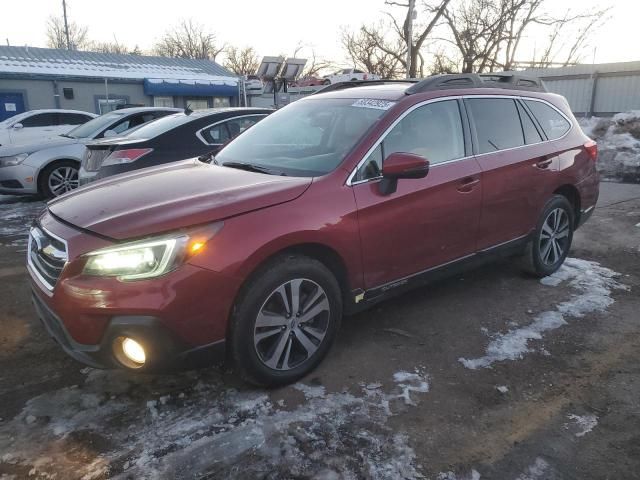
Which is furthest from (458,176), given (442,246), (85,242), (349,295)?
(85,242)

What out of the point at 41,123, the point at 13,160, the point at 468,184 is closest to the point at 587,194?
the point at 468,184

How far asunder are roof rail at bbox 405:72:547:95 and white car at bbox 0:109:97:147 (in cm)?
1012

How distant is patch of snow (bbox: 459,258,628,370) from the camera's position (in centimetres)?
344

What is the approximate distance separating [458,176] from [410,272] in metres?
0.80

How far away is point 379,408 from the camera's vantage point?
2811mm

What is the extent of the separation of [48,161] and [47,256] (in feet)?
22.1

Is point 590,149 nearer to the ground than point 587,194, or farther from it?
farther from it

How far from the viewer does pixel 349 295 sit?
3.23 m

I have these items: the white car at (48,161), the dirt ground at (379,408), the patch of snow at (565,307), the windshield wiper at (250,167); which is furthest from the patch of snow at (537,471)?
the white car at (48,161)

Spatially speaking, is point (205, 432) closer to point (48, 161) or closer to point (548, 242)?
point (548, 242)

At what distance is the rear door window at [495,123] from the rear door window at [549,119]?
316 mm

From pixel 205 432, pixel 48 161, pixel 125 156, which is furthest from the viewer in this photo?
pixel 48 161

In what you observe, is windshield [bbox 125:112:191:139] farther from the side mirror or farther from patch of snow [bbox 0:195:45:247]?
the side mirror

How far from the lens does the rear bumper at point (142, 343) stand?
2.46m
